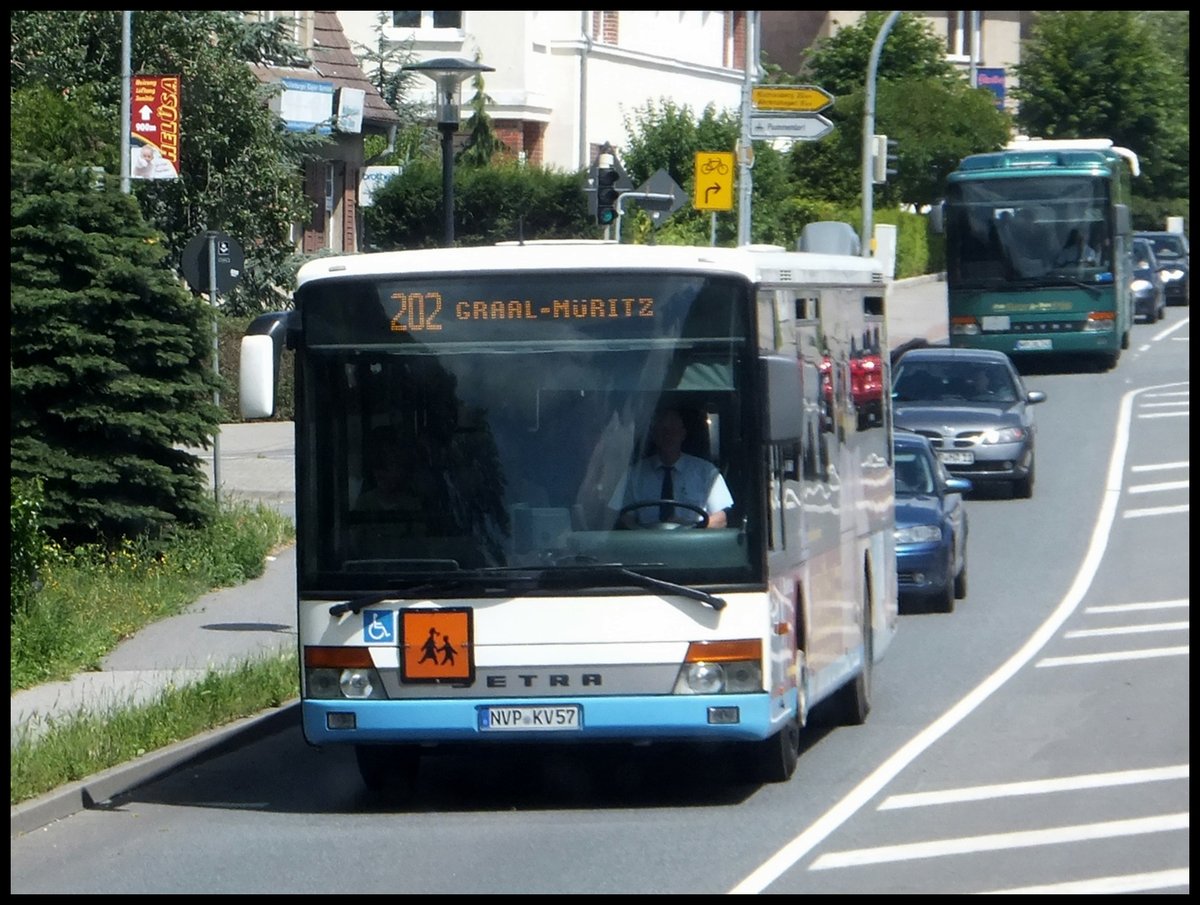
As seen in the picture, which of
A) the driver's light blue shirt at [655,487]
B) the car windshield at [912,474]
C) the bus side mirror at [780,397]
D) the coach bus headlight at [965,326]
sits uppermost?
the coach bus headlight at [965,326]

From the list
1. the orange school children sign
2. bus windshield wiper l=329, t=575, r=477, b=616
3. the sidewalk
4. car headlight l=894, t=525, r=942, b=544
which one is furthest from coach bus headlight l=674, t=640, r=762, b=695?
the orange school children sign

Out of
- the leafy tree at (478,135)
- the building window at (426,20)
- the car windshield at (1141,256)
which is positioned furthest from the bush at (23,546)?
the car windshield at (1141,256)

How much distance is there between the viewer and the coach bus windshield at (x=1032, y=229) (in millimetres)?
37844

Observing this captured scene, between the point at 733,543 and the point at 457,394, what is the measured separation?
1437 millimetres

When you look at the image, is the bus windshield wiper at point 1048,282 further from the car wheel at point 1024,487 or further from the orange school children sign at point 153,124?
the orange school children sign at point 153,124

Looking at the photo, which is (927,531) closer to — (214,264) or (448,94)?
(214,264)

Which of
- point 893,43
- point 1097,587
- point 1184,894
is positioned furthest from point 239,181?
point 893,43

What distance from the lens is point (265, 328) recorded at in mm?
10227

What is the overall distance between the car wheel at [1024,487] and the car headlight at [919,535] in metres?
8.06

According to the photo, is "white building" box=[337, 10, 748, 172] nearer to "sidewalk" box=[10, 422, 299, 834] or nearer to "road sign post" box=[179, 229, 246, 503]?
"road sign post" box=[179, 229, 246, 503]

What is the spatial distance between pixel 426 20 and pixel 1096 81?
29927 mm

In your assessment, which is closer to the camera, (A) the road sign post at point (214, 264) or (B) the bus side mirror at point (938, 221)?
(A) the road sign post at point (214, 264)

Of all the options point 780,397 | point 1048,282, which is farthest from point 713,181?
point 780,397

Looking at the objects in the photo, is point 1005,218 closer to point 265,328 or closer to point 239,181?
point 239,181
